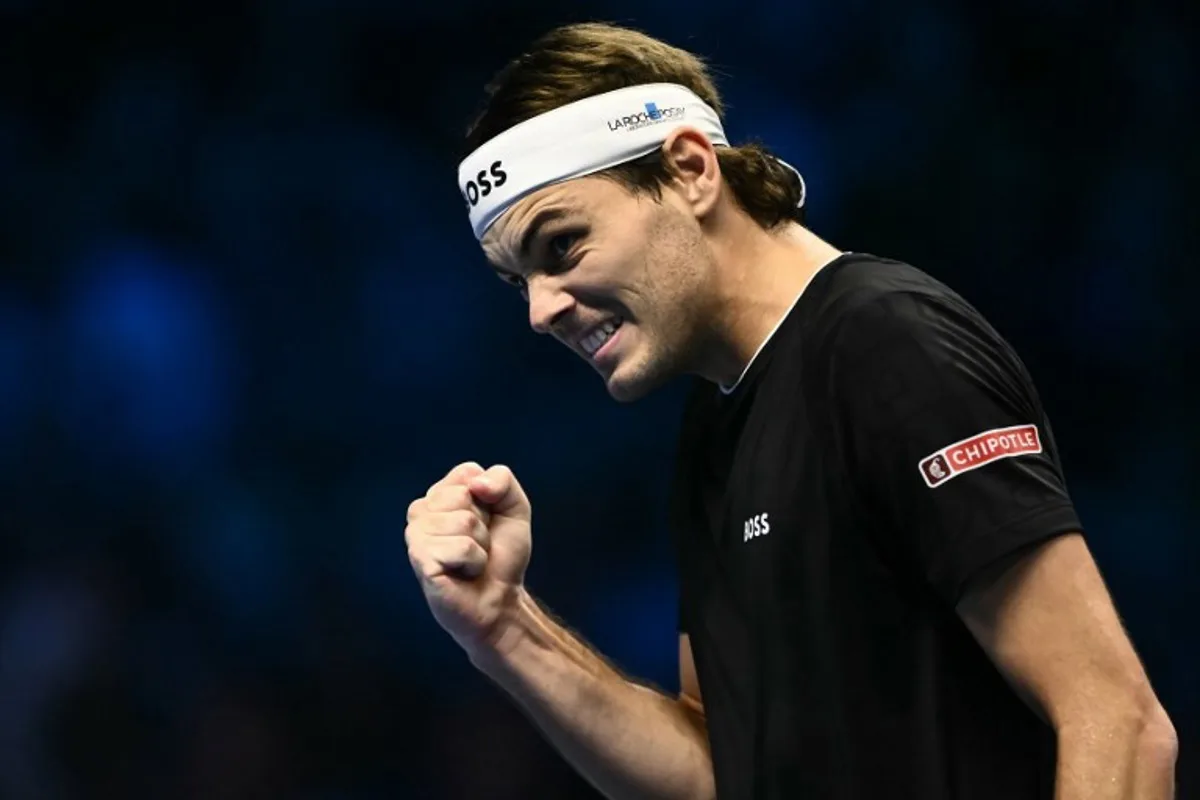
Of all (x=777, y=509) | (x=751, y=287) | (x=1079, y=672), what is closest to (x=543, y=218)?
(x=751, y=287)

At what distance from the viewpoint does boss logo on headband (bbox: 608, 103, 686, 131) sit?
2.29 metres

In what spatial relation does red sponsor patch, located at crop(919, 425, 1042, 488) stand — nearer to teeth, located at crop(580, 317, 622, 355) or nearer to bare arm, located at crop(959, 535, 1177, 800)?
bare arm, located at crop(959, 535, 1177, 800)

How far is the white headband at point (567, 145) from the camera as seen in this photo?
7.40 feet

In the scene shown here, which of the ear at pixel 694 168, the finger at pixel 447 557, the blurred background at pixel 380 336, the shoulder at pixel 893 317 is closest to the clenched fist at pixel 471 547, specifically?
the finger at pixel 447 557

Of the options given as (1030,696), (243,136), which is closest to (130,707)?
(243,136)

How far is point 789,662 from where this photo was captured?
6.52ft

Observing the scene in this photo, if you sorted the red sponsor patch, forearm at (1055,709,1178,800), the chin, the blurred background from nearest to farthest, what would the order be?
forearm at (1055,709,1178,800) → the red sponsor patch → the chin → the blurred background

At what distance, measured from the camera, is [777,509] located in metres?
2.00

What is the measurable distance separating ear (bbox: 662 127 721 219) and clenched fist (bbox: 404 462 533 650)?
462mm

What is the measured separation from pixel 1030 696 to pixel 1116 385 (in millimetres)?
3383

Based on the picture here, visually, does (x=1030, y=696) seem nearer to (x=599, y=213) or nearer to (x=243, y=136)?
(x=599, y=213)

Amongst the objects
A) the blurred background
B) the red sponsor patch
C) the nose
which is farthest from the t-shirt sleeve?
the blurred background

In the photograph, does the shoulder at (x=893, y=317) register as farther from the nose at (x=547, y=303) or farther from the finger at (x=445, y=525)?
the finger at (x=445, y=525)

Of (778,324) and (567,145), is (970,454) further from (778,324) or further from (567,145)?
(567,145)
